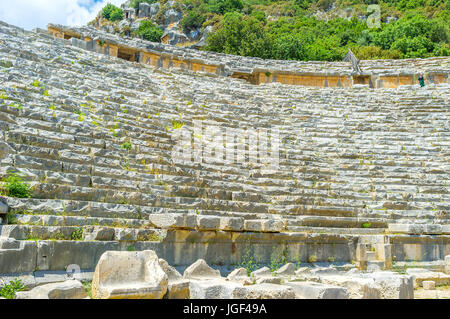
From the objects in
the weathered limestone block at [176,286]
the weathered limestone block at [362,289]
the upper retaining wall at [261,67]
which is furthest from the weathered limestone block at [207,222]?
the upper retaining wall at [261,67]

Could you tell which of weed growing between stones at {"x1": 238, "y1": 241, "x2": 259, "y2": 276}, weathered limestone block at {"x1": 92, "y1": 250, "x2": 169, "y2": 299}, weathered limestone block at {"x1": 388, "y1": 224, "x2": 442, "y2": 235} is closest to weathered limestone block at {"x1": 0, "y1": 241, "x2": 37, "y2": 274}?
weathered limestone block at {"x1": 92, "y1": 250, "x2": 169, "y2": 299}

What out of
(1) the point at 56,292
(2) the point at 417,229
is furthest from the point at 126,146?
(2) the point at 417,229

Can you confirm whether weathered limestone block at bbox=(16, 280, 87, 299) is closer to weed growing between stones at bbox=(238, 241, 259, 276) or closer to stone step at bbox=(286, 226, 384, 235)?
weed growing between stones at bbox=(238, 241, 259, 276)

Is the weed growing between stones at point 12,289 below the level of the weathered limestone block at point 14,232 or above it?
below

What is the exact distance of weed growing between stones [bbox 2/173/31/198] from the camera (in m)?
4.88

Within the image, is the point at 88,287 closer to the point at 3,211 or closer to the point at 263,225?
the point at 3,211

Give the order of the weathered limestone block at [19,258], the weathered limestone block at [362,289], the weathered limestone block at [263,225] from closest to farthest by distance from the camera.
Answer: the weathered limestone block at [19,258] < the weathered limestone block at [362,289] < the weathered limestone block at [263,225]

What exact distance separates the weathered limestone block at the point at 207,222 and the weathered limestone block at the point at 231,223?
0.49 feet

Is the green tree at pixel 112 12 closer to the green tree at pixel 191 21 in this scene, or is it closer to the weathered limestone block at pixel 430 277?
the green tree at pixel 191 21

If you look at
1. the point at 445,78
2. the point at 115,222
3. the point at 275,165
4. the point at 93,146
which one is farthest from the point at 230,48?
the point at 115,222

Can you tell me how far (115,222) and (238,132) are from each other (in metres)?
5.47

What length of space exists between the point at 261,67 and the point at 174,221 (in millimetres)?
12687

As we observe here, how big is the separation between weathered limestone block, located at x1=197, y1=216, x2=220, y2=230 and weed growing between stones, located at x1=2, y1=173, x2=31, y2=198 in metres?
2.17

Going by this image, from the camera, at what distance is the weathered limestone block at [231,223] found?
5.66 metres
